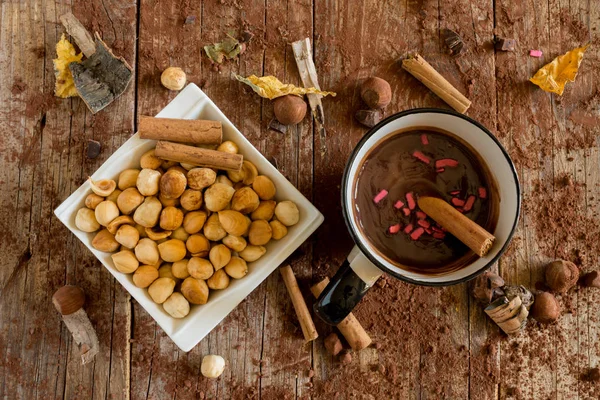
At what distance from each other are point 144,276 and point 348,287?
0.56 meters

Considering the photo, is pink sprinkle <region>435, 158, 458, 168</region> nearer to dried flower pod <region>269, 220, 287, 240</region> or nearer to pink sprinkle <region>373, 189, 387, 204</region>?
pink sprinkle <region>373, 189, 387, 204</region>

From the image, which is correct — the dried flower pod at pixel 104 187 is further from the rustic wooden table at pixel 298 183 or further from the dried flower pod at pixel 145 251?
the rustic wooden table at pixel 298 183

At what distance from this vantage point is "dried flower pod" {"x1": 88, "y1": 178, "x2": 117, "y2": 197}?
1443 millimetres

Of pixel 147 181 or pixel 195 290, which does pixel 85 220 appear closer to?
pixel 147 181

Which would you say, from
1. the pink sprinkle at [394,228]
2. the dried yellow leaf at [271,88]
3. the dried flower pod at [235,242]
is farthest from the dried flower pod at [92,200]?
the pink sprinkle at [394,228]

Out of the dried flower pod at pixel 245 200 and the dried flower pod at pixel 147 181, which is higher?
the dried flower pod at pixel 147 181

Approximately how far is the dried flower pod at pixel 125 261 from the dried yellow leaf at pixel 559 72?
1384mm

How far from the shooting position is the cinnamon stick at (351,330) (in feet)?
5.53

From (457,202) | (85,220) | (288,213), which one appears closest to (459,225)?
(457,202)

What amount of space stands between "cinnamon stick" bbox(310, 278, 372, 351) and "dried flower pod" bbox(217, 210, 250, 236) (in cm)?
35

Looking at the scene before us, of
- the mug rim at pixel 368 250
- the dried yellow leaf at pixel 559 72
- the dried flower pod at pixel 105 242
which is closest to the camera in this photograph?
the mug rim at pixel 368 250

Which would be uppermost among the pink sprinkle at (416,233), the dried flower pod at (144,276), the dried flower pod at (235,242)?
the pink sprinkle at (416,233)

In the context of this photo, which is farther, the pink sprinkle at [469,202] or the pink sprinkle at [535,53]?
the pink sprinkle at [535,53]

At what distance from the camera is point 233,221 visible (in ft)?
4.81
